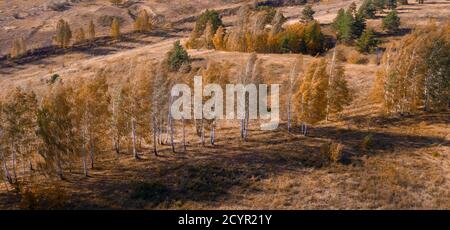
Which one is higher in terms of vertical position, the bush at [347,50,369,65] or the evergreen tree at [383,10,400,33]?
the evergreen tree at [383,10,400,33]

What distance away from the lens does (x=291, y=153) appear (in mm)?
50594

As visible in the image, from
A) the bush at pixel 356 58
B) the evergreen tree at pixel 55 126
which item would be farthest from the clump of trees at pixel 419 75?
the evergreen tree at pixel 55 126

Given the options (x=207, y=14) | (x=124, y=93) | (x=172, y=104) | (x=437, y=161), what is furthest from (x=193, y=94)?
(x=207, y=14)

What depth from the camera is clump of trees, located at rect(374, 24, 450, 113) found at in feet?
185

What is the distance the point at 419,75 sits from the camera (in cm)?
5603

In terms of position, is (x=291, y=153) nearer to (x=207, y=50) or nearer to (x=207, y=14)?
(x=207, y=50)

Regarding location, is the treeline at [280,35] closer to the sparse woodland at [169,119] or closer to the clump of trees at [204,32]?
the clump of trees at [204,32]

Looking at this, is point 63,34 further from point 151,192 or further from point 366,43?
point 151,192

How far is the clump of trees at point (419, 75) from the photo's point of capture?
185 feet

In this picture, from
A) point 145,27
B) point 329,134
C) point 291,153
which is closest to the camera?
point 291,153

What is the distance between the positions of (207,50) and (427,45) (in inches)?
2427

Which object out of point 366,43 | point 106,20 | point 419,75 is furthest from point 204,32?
point 106,20

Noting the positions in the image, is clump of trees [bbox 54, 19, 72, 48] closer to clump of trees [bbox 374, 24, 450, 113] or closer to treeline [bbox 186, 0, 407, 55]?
treeline [bbox 186, 0, 407, 55]

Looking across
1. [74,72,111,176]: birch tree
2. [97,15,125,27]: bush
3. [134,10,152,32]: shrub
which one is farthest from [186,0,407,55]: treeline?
[97,15,125,27]: bush
